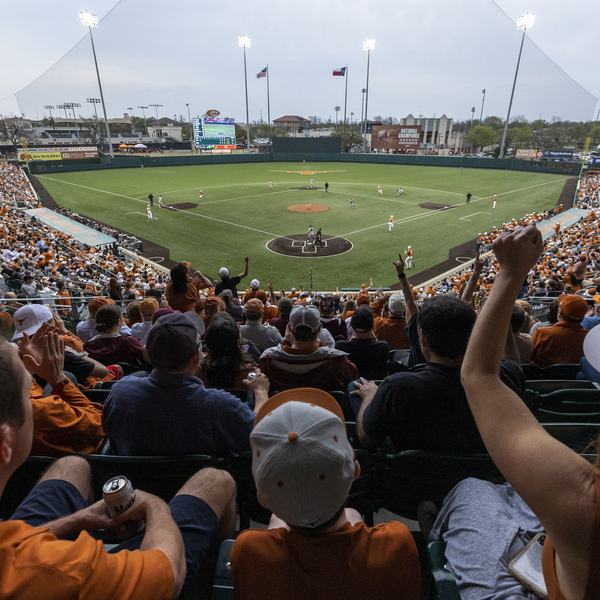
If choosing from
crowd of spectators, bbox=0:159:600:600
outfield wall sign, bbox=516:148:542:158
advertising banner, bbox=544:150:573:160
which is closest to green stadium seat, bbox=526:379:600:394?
crowd of spectators, bbox=0:159:600:600

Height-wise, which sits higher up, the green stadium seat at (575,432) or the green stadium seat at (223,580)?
the green stadium seat at (223,580)

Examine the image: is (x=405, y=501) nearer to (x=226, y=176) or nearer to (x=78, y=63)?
(x=226, y=176)

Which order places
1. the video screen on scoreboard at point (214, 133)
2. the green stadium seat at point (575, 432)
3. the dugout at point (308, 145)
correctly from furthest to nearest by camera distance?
the video screen on scoreboard at point (214, 133) → the dugout at point (308, 145) → the green stadium seat at point (575, 432)

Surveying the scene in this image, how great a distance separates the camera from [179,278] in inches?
298

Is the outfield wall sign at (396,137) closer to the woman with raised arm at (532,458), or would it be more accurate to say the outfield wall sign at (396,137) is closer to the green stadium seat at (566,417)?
the green stadium seat at (566,417)

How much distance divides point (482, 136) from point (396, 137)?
4167cm

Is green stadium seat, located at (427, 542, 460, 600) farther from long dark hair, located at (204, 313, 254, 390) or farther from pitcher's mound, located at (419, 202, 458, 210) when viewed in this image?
pitcher's mound, located at (419, 202, 458, 210)

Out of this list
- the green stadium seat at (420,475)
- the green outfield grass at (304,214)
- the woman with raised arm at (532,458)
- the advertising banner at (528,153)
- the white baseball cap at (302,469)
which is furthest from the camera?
the advertising banner at (528,153)

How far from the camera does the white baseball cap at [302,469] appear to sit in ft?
4.23

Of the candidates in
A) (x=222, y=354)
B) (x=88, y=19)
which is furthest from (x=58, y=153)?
(x=222, y=354)

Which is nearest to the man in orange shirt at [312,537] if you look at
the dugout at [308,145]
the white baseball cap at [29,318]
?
the white baseball cap at [29,318]

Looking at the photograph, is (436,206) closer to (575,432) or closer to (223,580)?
(575,432)

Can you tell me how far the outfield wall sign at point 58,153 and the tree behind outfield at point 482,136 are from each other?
281 feet

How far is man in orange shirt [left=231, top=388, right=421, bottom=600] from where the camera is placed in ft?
4.26
